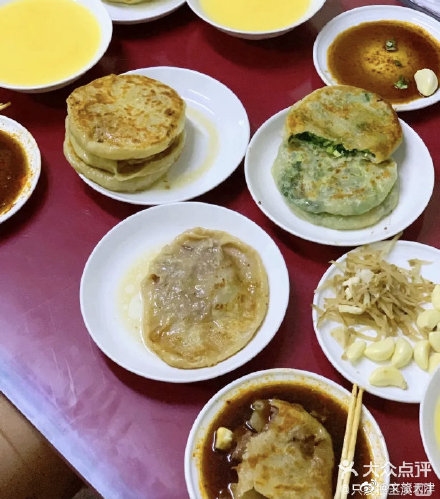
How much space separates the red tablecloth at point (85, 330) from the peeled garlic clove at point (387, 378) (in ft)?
0.29

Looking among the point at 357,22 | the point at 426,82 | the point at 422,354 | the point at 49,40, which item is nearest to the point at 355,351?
the point at 422,354

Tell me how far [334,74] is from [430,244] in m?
0.89

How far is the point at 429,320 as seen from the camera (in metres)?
1.71

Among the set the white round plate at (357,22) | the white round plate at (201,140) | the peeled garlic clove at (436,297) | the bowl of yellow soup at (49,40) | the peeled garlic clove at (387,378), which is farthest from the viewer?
the white round plate at (357,22)

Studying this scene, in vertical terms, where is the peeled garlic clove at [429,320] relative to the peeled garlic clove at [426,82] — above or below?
below

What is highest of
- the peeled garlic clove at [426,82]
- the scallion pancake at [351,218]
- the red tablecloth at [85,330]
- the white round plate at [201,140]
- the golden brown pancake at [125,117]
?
the golden brown pancake at [125,117]

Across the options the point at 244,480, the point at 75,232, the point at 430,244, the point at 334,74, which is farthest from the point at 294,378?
the point at 334,74

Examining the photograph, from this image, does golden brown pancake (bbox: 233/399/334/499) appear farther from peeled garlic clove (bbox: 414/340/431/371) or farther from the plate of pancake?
the plate of pancake

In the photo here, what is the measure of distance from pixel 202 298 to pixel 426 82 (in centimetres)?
140

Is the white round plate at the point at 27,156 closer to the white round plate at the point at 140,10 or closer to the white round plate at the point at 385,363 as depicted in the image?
the white round plate at the point at 140,10

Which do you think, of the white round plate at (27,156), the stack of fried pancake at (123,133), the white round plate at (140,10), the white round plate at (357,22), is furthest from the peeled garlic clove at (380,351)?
the white round plate at (140,10)

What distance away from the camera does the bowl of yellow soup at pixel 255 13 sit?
252cm

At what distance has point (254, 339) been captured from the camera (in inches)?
67.5

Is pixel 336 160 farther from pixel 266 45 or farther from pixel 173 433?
pixel 173 433
